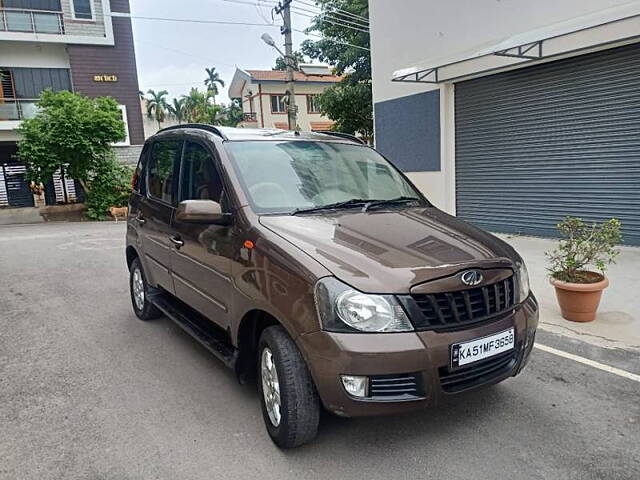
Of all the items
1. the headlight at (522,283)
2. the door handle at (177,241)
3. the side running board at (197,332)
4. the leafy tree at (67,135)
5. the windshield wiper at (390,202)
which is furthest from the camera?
the leafy tree at (67,135)

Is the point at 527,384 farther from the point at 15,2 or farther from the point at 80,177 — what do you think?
the point at 15,2

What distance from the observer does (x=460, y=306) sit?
241cm

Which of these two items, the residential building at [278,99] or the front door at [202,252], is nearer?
the front door at [202,252]

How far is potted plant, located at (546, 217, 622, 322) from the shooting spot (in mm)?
4266

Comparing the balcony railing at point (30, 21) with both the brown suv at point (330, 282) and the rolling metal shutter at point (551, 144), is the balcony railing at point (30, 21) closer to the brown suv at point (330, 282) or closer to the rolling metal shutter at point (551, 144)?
the rolling metal shutter at point (551, 144)

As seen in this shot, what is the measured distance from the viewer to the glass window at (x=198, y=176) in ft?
10.8

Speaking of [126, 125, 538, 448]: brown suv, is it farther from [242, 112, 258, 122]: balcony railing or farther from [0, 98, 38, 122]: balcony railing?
[242, 112, 258, 122]: balcony railing

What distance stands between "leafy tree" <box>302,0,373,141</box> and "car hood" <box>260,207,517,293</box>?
43.9ft

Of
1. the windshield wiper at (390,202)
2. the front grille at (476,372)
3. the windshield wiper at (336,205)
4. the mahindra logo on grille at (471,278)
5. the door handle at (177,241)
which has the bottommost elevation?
the front grille at (476,372)

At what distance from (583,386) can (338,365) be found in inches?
81.4

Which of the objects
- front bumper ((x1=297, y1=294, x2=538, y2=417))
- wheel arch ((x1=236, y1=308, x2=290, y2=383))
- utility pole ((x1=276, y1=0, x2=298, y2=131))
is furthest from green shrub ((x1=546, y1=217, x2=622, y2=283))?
utility pole ((x1=276, y1=0, x2=298, y2=131))

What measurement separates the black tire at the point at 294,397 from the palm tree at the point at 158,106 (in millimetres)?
46787

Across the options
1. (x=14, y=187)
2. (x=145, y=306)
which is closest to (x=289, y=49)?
(x=145, y=306)

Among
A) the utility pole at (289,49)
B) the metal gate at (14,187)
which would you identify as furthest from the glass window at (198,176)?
the metal gate at (14,187)
